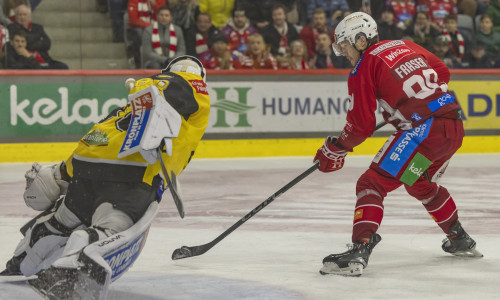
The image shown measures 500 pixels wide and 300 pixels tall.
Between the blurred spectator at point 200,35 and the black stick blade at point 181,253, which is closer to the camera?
the black stick blade at point 181,253

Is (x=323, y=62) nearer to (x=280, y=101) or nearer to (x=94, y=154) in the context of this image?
(x=280, y=101)

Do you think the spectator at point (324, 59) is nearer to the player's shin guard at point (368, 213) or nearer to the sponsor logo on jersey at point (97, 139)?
the player's shin guard at point (368, 213)

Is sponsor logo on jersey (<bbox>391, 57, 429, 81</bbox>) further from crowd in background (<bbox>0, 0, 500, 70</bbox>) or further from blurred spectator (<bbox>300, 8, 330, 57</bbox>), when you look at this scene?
blurred spectator (<bbox>300, 8, 330, 57</bbox>)

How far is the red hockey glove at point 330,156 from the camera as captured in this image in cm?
423

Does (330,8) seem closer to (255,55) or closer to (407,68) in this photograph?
(255,55)

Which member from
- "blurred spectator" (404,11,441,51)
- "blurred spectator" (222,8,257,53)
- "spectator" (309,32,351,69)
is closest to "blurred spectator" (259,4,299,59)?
"blurred spectator" (222,8,257,53)

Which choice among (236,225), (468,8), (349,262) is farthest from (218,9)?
(349,262)

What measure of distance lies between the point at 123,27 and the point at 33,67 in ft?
3.30

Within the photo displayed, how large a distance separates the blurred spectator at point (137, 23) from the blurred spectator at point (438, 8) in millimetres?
3176

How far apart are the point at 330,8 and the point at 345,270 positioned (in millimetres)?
6458

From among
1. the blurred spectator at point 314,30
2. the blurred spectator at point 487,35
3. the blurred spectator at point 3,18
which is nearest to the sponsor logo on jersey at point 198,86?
the blurred spectator at point 3,18

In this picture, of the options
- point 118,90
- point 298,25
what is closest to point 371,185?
point 118,90

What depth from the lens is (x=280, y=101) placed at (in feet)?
31.7

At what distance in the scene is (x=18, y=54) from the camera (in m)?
8.92
